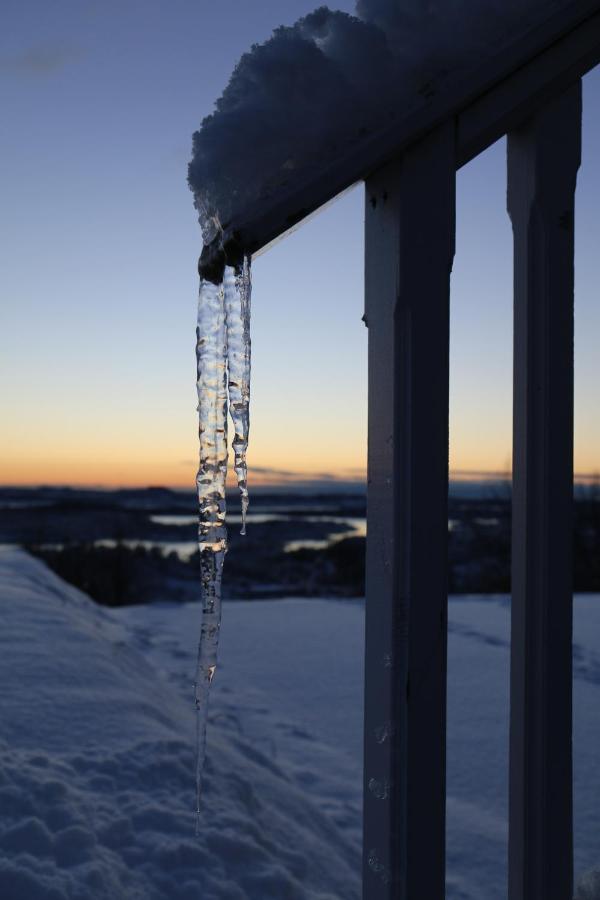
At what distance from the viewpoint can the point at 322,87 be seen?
2.24 feet

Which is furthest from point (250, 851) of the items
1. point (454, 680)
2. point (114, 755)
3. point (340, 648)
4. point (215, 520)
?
point (340, 648)

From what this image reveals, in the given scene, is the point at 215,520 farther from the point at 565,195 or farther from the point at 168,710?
the point at 168,710

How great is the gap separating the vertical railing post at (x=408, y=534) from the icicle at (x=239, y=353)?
0.15 m

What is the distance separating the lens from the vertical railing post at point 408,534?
2.40 feet

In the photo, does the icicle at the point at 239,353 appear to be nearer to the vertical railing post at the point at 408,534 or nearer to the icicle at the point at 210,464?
the icicle at the point at 210,464

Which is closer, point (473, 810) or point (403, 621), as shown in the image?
point (403, 621)

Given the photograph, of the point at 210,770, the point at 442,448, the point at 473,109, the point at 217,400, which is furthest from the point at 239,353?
the point at 210,770

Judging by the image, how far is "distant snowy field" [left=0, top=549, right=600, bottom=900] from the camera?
3.62ft

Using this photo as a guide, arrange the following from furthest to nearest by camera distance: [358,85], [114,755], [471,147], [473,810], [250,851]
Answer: [473,810] < [114,755] < [250,851] < [471,147] < [358,85]

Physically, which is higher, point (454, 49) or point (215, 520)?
point (454, 49)

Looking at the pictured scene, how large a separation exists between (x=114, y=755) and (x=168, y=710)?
21.8 inches

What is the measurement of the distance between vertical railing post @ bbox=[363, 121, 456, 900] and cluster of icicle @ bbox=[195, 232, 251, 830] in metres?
0.16

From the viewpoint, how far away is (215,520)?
756 mm

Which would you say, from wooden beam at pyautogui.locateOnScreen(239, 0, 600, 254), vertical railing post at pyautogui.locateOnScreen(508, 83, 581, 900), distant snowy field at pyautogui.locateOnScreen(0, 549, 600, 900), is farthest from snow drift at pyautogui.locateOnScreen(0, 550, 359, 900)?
wooden beam at pyautogui.locateOnScreen(239, 0, 600, 254)
